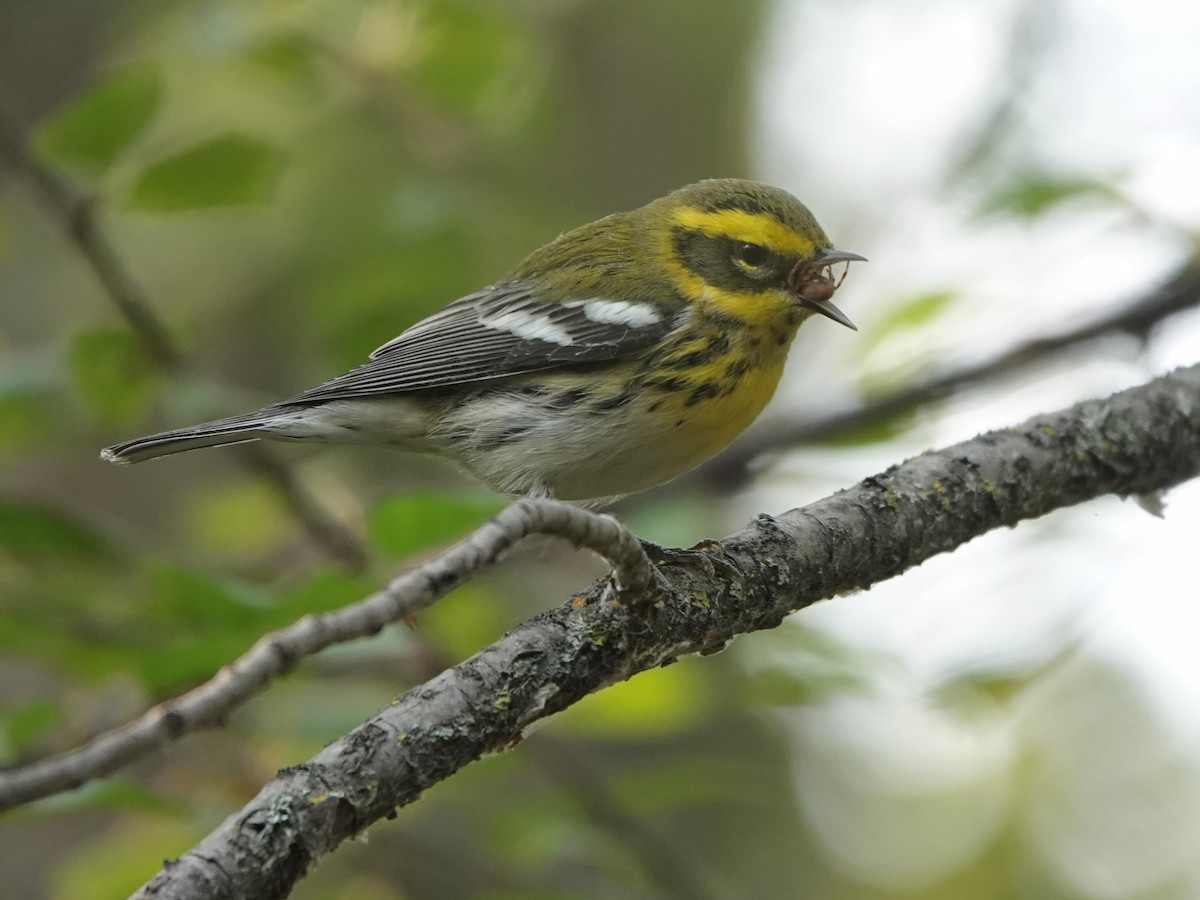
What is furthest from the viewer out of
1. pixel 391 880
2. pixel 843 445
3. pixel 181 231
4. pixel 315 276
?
pixel 181 231

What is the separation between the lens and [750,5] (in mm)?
9570

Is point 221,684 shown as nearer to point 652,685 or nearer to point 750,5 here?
point 652,685

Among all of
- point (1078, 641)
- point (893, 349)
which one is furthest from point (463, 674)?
point (893, 349)

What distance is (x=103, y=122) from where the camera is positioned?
135 inches

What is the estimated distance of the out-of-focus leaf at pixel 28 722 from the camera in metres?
2.77

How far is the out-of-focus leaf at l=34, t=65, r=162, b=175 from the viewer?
3385mm

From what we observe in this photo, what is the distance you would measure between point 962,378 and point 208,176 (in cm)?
304

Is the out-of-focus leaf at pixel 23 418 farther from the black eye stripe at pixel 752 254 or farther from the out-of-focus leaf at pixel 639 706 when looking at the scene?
the black eye stripe at pixel 752 254

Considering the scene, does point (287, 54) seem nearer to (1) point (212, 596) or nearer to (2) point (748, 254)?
(2) point (748, 254)

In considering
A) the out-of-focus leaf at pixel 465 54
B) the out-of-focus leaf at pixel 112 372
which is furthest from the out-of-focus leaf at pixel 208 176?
the out-of-focus leaf at pixel 465 54

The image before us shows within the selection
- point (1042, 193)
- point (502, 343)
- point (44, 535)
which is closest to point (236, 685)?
point (44, 535)

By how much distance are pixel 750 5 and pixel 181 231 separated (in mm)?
4835

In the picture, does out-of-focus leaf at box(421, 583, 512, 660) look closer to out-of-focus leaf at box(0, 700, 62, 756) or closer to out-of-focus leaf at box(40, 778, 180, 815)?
out-of-focus leaf at box(40, 778, 180, 815)

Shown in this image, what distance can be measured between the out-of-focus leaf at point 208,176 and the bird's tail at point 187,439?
70cm
